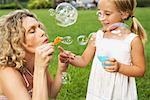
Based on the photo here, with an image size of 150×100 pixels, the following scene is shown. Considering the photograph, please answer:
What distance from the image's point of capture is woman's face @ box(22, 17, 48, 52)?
9.16ft

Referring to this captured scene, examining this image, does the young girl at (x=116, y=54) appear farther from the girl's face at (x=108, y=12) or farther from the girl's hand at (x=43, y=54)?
the girl's hand at (x=43, y=54)

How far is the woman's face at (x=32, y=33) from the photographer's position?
279 centimetres

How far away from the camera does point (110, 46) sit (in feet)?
11.5

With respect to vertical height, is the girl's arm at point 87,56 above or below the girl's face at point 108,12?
below

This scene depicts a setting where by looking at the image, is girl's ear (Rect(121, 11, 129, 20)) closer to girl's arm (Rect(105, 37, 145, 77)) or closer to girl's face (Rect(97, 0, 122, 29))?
girl's face (Rect(97, 0, 122, 29))

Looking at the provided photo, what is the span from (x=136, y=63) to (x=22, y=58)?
895mm

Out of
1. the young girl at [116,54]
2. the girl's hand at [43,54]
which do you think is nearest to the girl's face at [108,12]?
the young girl at [116,54]

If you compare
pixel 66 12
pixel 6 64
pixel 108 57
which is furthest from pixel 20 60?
pixel 66 12

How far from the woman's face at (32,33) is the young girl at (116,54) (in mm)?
528

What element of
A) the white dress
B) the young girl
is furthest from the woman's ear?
the white dress

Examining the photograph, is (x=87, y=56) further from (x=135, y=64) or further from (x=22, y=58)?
(x=22, y=58)

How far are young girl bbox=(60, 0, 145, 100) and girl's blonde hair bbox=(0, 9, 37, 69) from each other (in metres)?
0.57

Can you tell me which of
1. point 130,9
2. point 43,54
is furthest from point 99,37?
point 43,54

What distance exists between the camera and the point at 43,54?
263 cm
